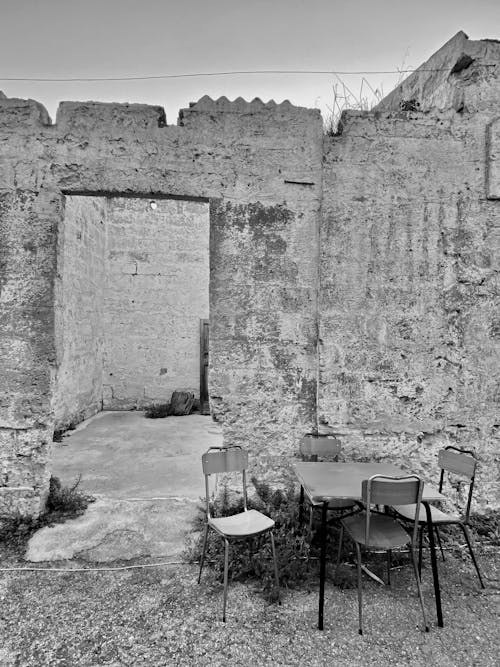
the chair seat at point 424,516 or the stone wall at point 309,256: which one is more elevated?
the stone wall at point 309,256

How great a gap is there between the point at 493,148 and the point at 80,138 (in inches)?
148

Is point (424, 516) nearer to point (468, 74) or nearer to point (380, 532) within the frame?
point (380, 532)

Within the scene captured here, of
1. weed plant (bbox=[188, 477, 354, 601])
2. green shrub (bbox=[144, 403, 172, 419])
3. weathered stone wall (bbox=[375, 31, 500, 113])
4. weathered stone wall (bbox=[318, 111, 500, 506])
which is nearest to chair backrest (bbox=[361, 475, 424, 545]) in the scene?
weed plant (bbox=[188, 477, 354, 601])

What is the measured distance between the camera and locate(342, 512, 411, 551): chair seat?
9.21 feet

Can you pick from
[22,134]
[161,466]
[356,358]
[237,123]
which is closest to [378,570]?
[356,358]

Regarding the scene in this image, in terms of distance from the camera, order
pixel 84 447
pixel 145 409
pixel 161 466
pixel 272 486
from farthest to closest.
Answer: pixel 145 409 < pixel 84 447 < pixel 161 466 < pixel 272 486

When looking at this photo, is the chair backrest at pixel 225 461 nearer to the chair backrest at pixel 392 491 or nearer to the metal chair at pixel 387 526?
the metal chair at pixel 387 526

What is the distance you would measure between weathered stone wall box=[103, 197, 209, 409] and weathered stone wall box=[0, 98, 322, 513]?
20.5 feet

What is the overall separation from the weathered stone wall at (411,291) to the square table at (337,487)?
0.54 m

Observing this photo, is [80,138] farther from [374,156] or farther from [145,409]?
[145,409]

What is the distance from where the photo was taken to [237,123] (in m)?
4.08

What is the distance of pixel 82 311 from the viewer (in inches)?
342

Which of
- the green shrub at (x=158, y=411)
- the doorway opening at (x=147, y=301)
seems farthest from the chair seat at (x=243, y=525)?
the doorway opening at (x=147, y=301)

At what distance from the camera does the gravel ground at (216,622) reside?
8.13ft
